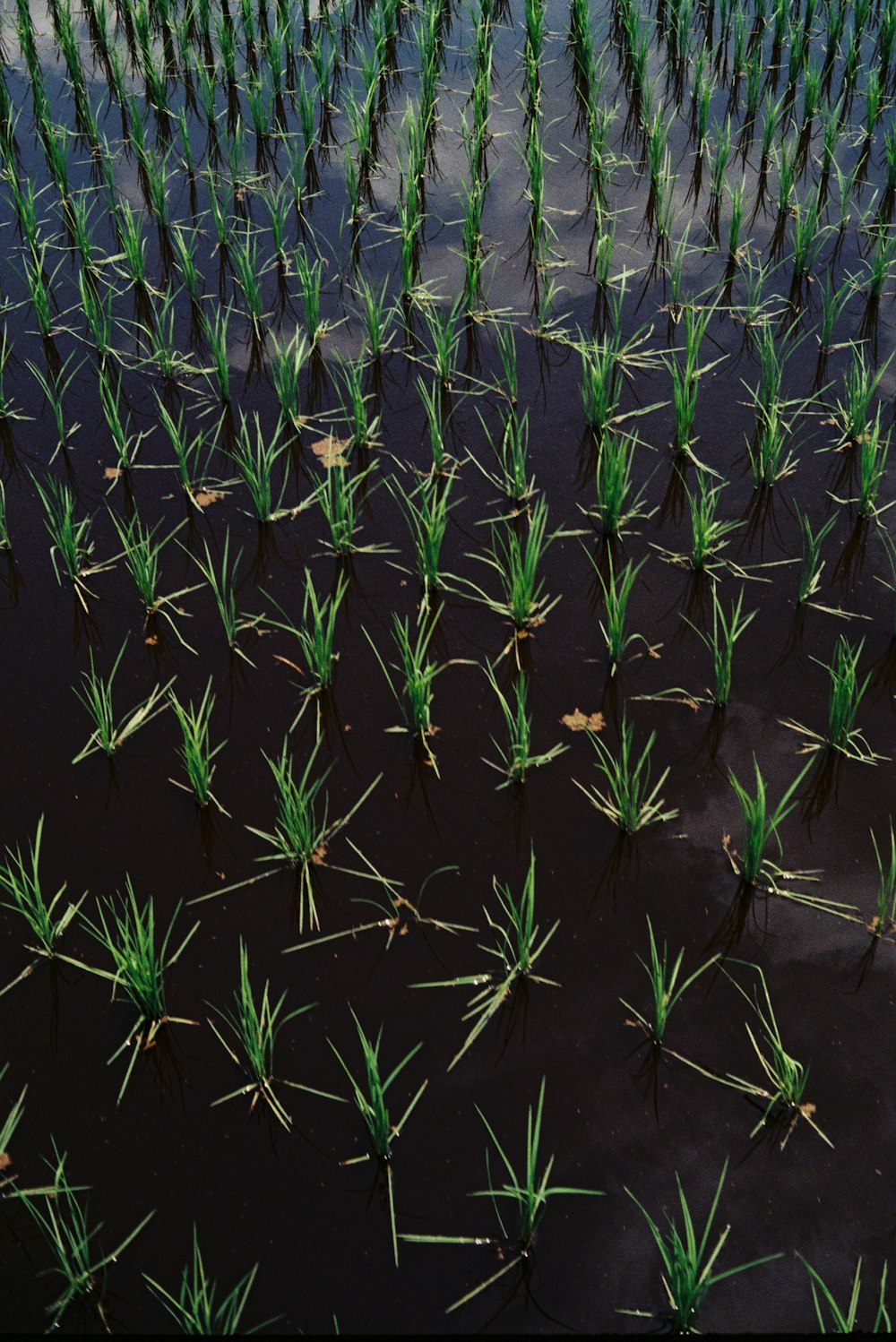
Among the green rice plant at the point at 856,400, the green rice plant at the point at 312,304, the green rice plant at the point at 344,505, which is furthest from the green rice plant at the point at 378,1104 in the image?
the green rice plant at the point at 312,304

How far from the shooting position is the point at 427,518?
304cm

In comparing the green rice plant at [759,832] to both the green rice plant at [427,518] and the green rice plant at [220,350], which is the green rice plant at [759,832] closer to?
the green rice plant at [427,518]

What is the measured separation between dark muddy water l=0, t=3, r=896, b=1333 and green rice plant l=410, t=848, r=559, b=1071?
2 cm

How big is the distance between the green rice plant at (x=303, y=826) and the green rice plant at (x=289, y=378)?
4.40 feet

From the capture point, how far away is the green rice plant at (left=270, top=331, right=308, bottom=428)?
A: 3541mm

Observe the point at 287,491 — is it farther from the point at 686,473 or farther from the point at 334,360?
the point at 686,473

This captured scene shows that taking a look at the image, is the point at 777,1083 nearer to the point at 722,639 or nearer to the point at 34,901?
the point at 722,639

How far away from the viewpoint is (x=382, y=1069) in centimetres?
213

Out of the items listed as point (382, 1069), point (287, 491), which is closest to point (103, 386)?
point (287, 491)

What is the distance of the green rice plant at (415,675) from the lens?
268cm

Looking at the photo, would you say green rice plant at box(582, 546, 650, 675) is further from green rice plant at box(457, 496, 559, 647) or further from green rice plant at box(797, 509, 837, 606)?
green rice plant at box(797, 509, 837, 606)

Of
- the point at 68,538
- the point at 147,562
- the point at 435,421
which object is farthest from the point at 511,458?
the point at 68,538

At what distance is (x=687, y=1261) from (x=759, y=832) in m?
0.84

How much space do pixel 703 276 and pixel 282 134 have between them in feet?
6.70
